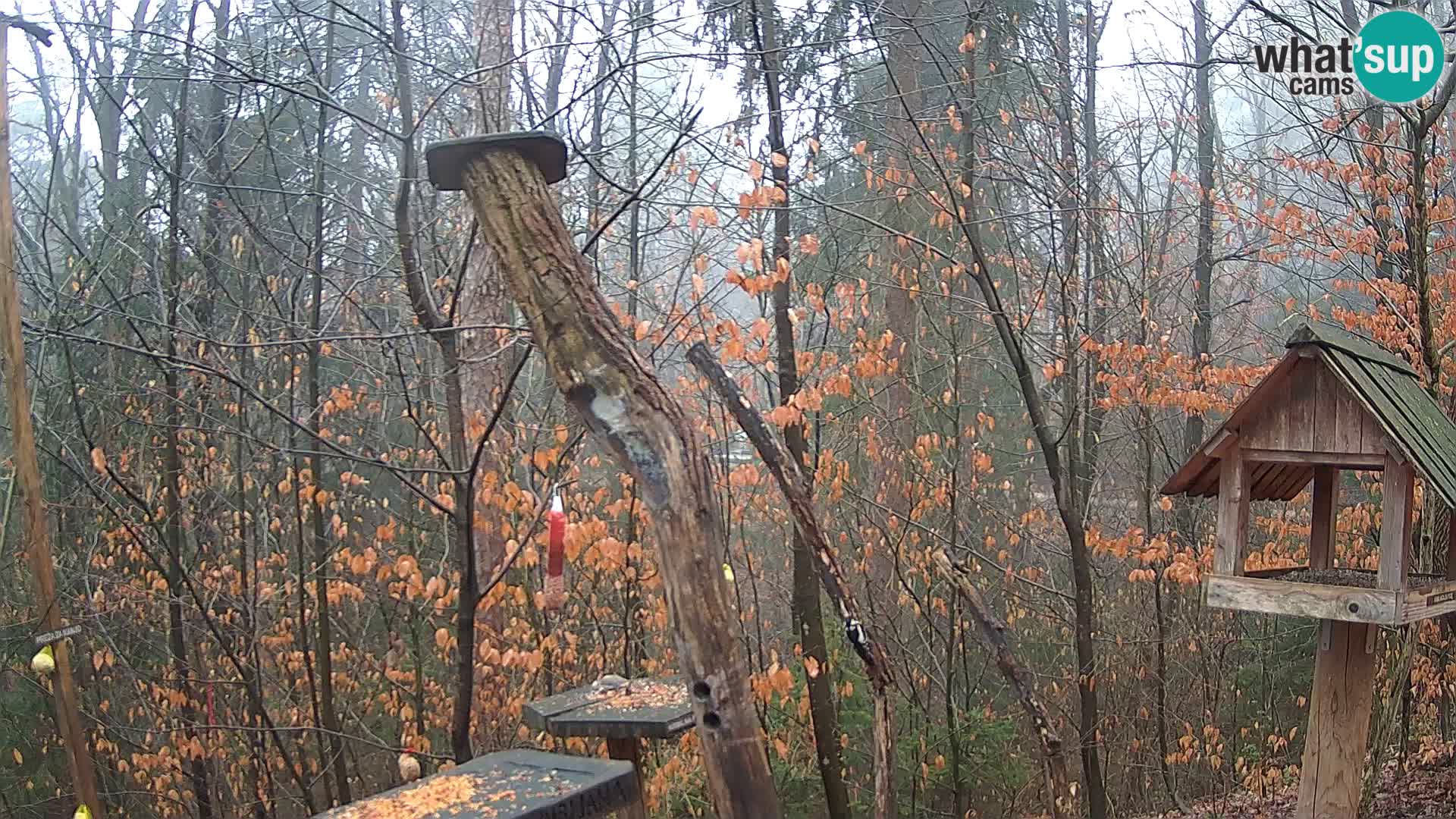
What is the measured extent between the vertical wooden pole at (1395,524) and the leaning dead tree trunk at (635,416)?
7.75ft

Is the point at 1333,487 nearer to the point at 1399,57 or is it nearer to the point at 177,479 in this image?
the point at 1399,57

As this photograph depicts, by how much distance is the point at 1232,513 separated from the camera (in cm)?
416

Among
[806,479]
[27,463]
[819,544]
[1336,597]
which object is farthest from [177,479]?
[1336,597]

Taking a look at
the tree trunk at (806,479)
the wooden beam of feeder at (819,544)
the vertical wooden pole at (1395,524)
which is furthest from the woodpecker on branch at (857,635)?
the vertical wooden pole at (1395,524)

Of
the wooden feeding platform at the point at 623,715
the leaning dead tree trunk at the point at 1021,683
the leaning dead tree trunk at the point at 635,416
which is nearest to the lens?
the leaning dead tree trunk at the point at 635,416

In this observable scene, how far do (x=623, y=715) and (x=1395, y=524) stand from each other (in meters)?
2.82

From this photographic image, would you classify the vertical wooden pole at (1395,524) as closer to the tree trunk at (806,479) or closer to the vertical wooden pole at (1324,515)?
the vertical wooden pole at (1324,515)

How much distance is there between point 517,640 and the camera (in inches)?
279

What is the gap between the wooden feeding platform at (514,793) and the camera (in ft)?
8.84

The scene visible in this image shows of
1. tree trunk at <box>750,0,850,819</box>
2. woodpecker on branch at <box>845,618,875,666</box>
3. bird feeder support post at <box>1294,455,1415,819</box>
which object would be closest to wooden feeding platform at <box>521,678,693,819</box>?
woodpecker on branch at <box>845,618,875,666</box>

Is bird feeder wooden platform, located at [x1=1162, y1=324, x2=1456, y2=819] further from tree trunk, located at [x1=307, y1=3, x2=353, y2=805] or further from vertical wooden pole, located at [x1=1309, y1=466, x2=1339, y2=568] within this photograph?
tree trunk, located at [x1=307, y1=3, x2=353, y2=805]

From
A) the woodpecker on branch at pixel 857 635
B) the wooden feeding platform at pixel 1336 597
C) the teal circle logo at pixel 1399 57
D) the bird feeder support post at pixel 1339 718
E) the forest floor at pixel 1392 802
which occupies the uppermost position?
the teal circle logo at pixel 1399 57

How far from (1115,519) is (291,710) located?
293 inches

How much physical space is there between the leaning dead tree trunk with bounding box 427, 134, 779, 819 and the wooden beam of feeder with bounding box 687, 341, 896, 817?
1237 mm
